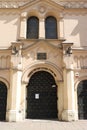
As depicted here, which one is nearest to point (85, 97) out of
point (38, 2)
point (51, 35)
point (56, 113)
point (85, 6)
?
point (56, 113)

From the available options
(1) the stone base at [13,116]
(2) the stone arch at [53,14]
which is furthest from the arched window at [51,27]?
(1) the stone base at [13,116]

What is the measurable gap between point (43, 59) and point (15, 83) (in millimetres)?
2602

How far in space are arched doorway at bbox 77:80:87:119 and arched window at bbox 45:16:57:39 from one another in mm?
4120

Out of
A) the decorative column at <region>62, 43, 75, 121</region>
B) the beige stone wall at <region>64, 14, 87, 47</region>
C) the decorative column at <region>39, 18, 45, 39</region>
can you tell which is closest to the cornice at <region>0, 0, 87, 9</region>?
the beige stone wall at <region>64, 14, 87, 47</region>

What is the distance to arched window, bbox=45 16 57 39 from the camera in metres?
16.4

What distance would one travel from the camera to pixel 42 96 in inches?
596

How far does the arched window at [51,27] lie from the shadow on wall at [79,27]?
105 cm

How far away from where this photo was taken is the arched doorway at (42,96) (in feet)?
48.7

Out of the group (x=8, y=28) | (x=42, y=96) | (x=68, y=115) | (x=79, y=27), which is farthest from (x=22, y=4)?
(x=68, y=115)

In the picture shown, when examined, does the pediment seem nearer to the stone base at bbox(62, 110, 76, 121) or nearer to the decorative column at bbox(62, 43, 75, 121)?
the decorative column at bbox(62, 43, 75, 121)

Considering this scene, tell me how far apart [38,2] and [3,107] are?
27.1ft

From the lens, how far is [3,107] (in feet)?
48.4

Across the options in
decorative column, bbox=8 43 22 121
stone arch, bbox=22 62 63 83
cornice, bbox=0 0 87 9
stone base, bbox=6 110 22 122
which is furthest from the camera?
cornice, bbox=0 0 87 9

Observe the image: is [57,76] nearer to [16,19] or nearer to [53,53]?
[53,53]
